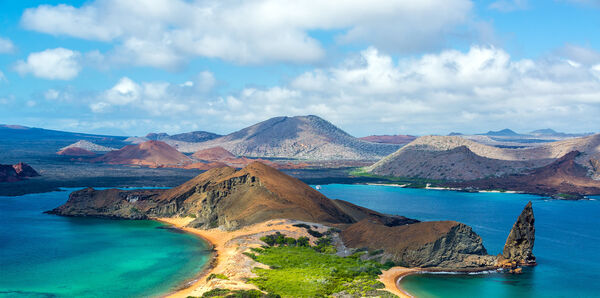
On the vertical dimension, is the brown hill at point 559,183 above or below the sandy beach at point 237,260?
above

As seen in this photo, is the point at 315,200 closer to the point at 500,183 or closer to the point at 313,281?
the point at 313,281

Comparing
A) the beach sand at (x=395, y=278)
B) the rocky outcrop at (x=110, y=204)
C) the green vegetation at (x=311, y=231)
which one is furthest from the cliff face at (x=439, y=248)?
the rocky outcrop at (x=110, y=204)

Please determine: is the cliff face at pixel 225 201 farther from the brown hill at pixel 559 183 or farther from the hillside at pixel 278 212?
the brown hill at pixel 559 183

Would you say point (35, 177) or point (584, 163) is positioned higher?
point (584, 163)

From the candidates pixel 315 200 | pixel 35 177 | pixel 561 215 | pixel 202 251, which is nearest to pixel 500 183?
pixel 561 215

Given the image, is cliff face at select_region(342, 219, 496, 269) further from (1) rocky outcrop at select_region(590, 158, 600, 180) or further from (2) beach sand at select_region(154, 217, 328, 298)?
(1) rocky outcrop at select_region(590, 158, 600, 180)

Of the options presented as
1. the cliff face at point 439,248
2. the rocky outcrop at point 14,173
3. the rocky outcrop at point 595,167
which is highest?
the rocky outcrop at point 595,167

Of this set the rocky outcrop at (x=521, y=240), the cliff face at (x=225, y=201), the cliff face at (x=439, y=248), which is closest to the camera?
the cliff face at (x=439, y=248)

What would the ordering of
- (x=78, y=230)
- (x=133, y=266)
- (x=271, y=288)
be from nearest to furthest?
(x=271, y=288) → (x=133, y=266) → (x=78, y=230)
